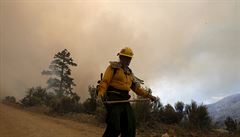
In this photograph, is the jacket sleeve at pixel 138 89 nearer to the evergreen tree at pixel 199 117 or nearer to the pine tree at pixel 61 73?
the evergreen tree at pixel 199 117

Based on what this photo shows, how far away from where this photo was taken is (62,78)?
32125mm

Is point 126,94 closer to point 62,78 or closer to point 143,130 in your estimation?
point 143,130

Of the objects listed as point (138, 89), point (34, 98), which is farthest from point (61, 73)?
point (138, 89)

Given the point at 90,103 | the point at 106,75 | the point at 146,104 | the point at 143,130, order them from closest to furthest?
the point at 106,75 < the point at 143,130 < the point at 146,104 < the point at 90,103

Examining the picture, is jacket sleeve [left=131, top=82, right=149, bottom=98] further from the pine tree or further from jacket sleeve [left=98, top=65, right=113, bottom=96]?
the pine tree

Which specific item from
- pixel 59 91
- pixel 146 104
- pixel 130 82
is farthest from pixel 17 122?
pixel 59 91

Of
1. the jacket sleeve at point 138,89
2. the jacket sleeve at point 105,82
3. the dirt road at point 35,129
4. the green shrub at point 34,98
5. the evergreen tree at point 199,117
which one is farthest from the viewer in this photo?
the green shrub at point 34,98

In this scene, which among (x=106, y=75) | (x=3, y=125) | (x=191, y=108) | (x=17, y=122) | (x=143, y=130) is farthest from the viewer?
(x=191, y=108)

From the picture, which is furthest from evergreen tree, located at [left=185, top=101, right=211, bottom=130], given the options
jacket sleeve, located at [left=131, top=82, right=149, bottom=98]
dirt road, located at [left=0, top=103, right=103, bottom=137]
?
jacket sleeve, located at [left=131, top=82, right=149, bottom=98]

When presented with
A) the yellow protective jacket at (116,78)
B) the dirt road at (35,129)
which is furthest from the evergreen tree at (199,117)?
the yellow protective jacket at (116,78)

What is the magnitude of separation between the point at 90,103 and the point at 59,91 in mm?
11777

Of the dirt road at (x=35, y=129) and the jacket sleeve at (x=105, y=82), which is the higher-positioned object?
the jacket sleeve at (x=105, y=82)

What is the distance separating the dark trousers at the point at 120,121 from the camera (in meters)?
6.85

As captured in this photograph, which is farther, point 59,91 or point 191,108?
point 59,91
